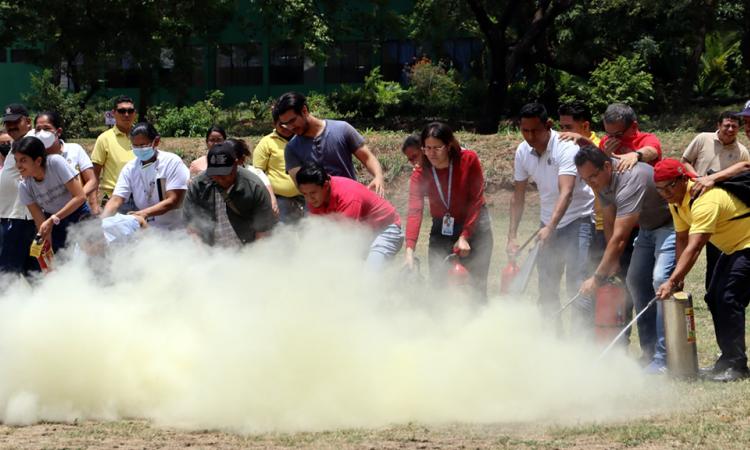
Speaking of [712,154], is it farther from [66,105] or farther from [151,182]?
[66,105]

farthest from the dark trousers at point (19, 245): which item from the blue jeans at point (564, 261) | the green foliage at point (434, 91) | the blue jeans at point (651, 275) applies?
the green foliage at point (434, 91)

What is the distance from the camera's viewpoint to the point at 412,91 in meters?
34.5

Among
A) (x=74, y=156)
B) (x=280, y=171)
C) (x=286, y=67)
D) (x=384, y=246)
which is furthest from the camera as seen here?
(x=286, y=67)

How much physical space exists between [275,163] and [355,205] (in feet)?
7.22

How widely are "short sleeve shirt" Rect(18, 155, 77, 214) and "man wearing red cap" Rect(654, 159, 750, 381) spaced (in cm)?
493

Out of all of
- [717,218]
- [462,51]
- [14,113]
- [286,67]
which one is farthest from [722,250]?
[286,67]

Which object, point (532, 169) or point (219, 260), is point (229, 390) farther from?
point (532, 169)

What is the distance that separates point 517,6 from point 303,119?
2374cm

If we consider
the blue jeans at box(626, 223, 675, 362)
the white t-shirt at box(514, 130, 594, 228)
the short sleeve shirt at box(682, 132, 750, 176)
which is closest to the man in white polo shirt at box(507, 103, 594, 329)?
the white t-shirt at box(514, 130, 594, 228)

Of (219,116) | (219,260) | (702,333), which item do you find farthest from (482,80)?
(219,260)

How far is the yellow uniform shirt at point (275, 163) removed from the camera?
949 centimetres

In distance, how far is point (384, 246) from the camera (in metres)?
7.77

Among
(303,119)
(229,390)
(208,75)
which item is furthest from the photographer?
(208,75)

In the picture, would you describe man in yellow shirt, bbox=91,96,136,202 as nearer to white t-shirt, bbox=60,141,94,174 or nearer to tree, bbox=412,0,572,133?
white t-shirt, bbox=60,141,94,174
